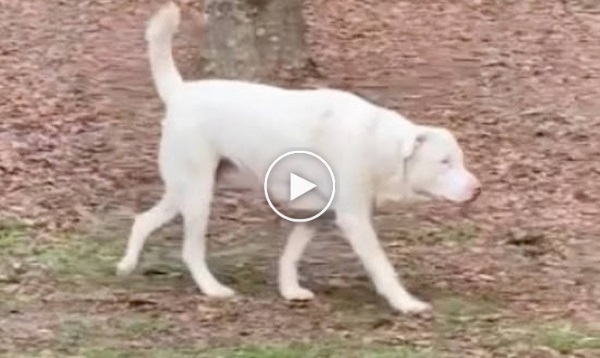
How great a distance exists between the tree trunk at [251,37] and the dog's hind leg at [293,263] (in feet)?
10.6

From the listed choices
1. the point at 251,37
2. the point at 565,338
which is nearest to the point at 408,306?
the point at 565,338

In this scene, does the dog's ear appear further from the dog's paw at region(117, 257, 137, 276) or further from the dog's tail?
the dog's paw at region(117, 257, 137, 276)

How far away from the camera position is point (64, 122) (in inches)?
362

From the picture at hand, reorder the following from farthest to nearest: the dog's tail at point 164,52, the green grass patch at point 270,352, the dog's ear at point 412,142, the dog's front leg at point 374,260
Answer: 1. the dog's tail at point 164,52
2. the dog's front leg at point 374,260
3. the dog's ear at point 412,142
4. the green grass patch at point 270,352

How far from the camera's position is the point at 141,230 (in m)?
6.48

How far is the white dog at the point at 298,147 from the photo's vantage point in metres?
5.82

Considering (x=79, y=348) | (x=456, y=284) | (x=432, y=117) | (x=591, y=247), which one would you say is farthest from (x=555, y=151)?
(x=79, y=348)

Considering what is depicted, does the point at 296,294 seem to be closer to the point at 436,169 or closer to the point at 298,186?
the point at 298,186

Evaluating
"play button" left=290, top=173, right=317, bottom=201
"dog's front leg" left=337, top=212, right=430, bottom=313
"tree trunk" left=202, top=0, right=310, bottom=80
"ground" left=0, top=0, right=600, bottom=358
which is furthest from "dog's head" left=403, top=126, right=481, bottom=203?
"tree trunk" left=202, top=0, right=310, bottom=80

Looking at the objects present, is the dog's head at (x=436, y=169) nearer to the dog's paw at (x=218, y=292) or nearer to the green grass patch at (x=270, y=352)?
the green grass patch at (x=270, y=352)

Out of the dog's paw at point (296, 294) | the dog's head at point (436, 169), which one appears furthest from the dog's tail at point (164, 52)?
the dog's head at point (436, 169)

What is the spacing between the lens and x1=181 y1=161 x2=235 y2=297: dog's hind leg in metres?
6.12

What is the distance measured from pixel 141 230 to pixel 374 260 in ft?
3.51

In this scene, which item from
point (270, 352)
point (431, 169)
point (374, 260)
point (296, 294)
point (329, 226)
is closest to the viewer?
point (270, 352)
